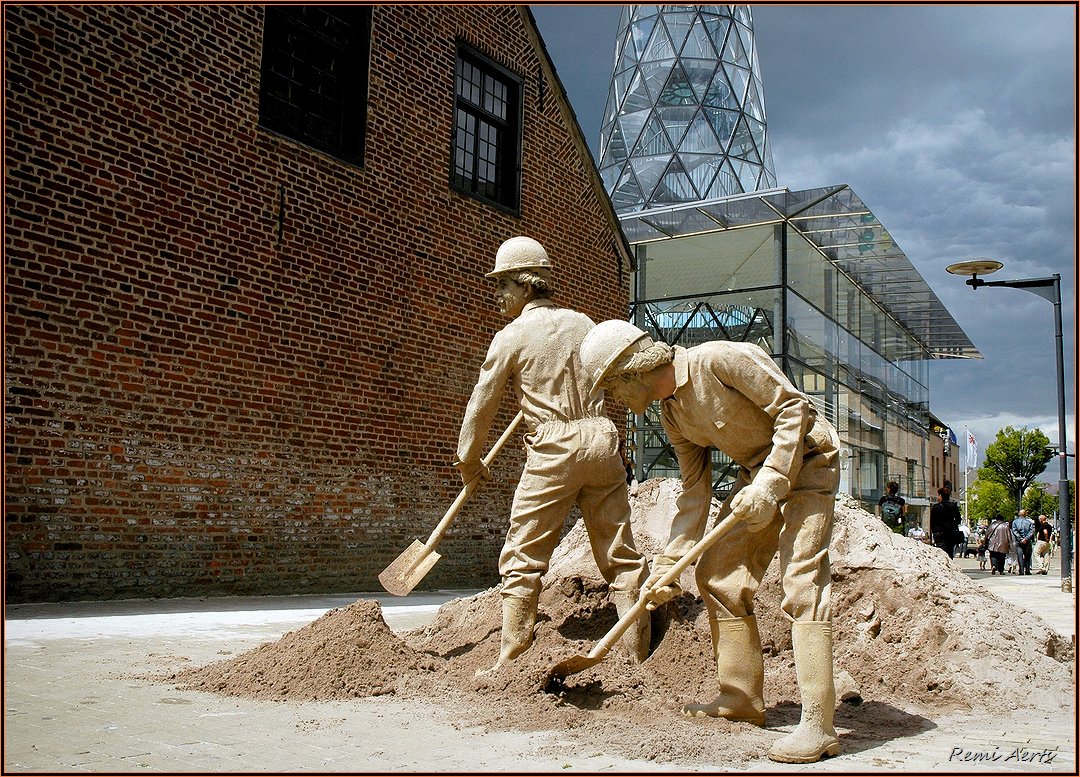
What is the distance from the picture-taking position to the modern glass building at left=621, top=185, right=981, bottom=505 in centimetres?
2022

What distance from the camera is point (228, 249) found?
33.2 feet

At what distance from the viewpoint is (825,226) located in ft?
67.9

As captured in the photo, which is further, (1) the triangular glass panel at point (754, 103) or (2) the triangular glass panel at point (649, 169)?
(1) the triangular glass panel at point (754, 103)

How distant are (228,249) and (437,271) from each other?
10.6ft

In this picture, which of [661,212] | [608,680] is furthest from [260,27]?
[661,212]

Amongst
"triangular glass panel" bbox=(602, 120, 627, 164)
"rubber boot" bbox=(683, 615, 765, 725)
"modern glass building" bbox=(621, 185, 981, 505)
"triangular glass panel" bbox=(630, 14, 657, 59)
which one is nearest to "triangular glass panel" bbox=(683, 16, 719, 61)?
"triangular glass panel" bbox=(630, 14, 657, 59)

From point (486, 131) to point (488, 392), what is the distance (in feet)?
29.9

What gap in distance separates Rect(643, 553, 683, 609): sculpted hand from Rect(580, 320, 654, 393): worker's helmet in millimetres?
835

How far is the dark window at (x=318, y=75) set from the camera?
11000mm

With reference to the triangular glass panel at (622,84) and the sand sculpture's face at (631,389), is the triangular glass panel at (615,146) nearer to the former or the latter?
the triangular glass panel at (622,84)

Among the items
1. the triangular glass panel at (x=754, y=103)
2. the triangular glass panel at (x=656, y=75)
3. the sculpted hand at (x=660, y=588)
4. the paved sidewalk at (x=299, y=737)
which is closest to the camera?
the paved sidewalk at (x=299, y=737)

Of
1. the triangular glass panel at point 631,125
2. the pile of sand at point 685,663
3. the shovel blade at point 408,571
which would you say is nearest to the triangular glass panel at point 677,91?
the triangular glass panel at point 631,125

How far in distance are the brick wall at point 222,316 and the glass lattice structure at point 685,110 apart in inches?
975

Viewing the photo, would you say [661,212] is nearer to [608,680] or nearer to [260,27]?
[260,27]
